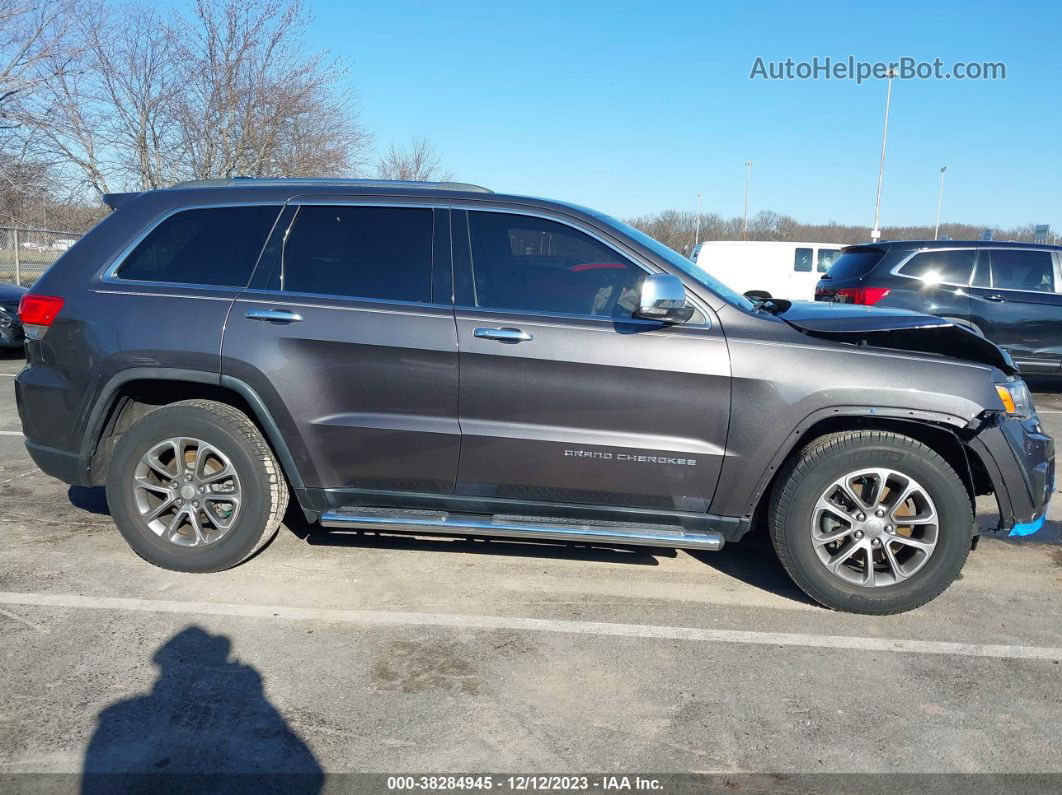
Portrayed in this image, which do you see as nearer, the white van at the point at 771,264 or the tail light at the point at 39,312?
the tail light at the point at 39,312

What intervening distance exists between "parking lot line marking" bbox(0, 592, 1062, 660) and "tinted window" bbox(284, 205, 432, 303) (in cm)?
150

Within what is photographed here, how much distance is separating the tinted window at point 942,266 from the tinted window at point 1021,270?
34 centimetres

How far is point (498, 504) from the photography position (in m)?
3.97

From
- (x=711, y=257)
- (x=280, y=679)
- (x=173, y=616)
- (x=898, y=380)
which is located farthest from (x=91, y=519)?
(x=711, y=257)

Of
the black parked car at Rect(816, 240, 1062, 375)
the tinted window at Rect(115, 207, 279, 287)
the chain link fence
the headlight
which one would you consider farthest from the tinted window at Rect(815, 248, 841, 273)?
the tinted window at Rect(115, 207, 279, 287)

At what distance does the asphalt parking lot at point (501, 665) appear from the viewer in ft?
9.08

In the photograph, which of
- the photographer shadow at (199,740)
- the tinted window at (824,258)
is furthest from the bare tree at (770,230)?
the photographer shadow at (199,740)

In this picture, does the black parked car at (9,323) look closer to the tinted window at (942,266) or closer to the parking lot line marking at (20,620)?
the parking lot line marking at (20,620)

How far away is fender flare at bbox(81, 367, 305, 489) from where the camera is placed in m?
3.95

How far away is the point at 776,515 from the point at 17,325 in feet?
34.9

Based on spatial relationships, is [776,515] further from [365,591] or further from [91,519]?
[91,519]

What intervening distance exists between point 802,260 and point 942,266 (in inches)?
431

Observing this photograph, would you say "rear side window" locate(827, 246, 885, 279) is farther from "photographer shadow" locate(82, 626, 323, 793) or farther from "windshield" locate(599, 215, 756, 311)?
"photographer shadow" locate(82, 626, 323, 793)

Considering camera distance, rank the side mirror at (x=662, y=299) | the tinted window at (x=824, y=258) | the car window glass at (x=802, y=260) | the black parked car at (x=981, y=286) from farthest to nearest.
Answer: the tinted window at (x=824, y=258), the car window glass at (x=802, y=260), the black parked car at (x=981, y=286), the side mirror at (x=662, y=299)
